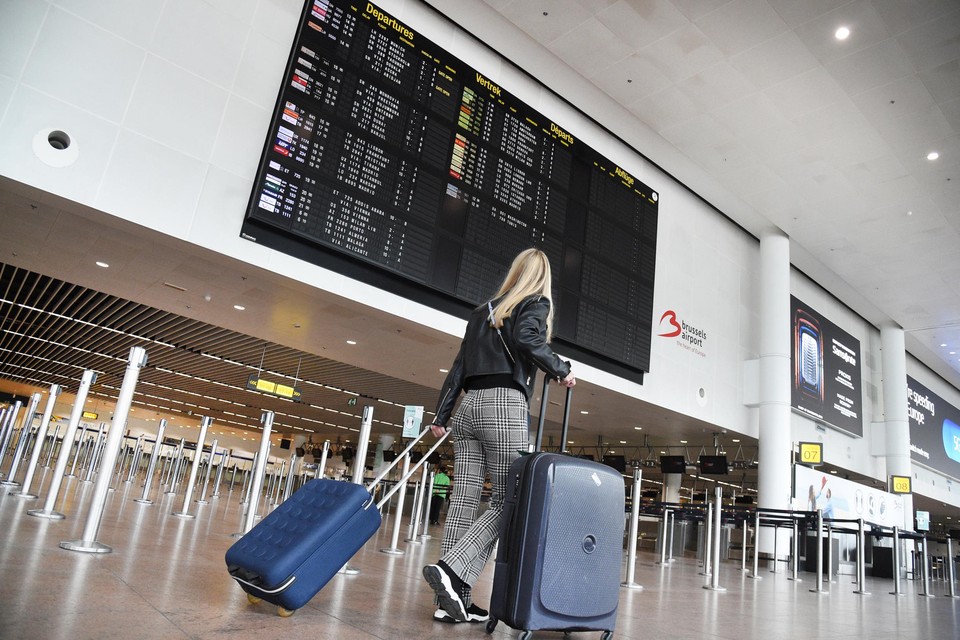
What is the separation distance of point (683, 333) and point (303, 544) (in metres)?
9.49

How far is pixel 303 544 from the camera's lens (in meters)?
1.80

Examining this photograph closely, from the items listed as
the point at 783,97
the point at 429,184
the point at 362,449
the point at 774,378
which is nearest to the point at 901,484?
the point at 774,378

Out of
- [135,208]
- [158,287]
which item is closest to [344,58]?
[135,208]

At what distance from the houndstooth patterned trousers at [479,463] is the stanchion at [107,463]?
1519 mm

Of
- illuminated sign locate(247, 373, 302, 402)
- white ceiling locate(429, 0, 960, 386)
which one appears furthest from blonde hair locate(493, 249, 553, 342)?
illuminated sign locate(247, 373, 302, 402)

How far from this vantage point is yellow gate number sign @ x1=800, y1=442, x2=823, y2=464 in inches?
473

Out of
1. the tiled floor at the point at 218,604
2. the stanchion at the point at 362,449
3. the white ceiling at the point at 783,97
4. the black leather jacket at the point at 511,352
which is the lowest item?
the tiled floor at the point at 218,604

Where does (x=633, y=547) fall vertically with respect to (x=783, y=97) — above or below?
below

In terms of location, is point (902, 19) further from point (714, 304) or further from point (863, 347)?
point (863, 347)

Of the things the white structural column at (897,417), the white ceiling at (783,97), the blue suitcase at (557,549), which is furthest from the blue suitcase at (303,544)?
the white structural column at (897,417)

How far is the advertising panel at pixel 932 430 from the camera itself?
16.5m

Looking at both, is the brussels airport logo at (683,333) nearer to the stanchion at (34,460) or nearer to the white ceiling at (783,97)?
the white ceiling at (783,97)

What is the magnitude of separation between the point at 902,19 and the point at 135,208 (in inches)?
340

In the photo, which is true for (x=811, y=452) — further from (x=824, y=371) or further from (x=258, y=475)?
(x=258, y=475)
